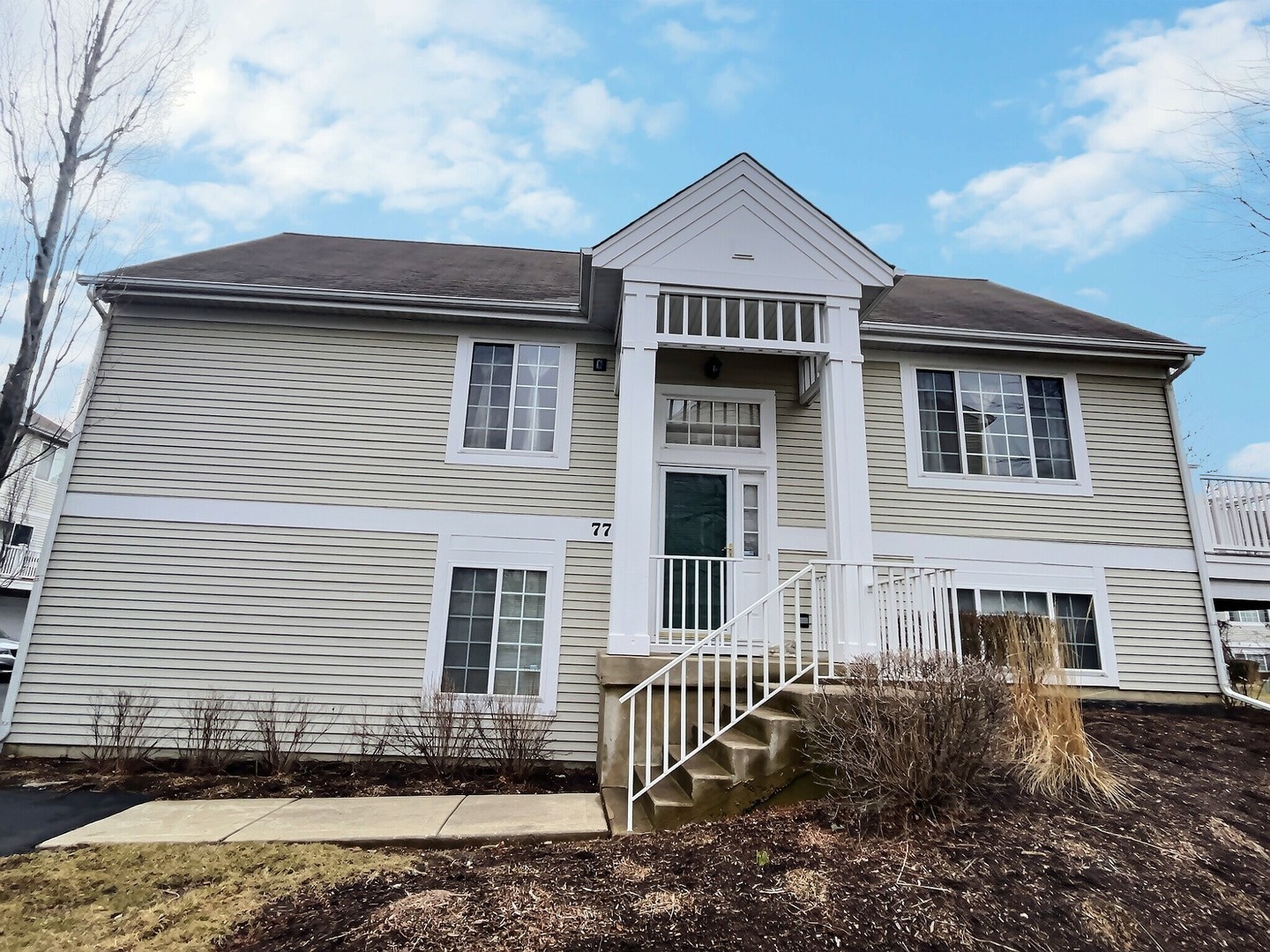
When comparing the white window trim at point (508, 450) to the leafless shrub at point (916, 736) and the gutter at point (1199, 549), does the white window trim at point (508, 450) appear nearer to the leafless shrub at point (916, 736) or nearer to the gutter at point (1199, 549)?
the leafless shrub at point (916, 736)

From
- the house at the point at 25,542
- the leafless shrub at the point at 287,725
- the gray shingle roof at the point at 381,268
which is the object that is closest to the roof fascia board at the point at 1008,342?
the gray shingle roof at the point at 381,268

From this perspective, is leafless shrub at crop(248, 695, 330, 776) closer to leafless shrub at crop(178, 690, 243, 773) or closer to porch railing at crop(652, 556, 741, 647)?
leafless shrub at crop(178, 690, 243, 773)

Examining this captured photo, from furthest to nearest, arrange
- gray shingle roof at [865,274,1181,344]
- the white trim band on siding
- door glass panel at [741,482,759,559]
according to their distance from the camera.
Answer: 1. gray shingle roof at [865,274,1181,344]
2. door glass panel at [741,482,759,559]
3. the white trim band on siding

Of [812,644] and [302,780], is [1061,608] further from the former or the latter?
[302,780]

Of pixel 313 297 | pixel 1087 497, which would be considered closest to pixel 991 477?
pixel 1087 497

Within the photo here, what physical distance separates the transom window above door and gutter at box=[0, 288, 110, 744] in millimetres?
6850

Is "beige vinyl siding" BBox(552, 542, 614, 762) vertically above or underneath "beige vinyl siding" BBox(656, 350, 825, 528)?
underneath

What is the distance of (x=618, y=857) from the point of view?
3.57 m

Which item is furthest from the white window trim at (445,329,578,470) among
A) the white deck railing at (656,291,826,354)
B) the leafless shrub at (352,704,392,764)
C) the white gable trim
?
the leafless shrub at (352,704,392,764)

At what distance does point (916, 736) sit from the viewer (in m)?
3.57

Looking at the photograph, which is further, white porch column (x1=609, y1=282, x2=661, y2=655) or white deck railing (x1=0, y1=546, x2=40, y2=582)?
white deck railing (x1=0, y1=546, x2=40, y2=582)

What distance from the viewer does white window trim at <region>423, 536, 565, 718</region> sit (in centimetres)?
695

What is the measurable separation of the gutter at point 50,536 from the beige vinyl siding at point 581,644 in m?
5.57

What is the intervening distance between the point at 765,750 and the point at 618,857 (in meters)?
1.21
